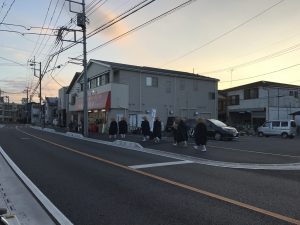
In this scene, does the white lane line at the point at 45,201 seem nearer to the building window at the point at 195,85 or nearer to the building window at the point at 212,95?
the building window at the point at 195,85

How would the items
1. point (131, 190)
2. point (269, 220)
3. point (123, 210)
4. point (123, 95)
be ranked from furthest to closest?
1. point (123, 95)
2. point (131, 190)
3. point (123, 210)
4. point (269, 220)

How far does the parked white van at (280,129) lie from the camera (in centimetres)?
3934

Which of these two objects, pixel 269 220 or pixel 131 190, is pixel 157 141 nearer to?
pixel 131 190

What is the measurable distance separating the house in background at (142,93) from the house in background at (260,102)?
27.0 feet

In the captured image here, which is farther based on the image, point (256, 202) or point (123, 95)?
point (123, 95)

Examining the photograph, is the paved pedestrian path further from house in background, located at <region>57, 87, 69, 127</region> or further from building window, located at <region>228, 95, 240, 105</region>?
house in background, located at <region>57, 87, 69, 127</region>

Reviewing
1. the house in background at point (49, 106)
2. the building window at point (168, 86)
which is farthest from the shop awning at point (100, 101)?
the house in background at point (49, 106)

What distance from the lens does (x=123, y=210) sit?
7805mm

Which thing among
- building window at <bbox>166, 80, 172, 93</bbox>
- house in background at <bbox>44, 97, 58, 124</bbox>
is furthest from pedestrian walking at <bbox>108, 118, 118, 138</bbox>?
house in background at <bbox>44, 97, 58, 124</bbox>

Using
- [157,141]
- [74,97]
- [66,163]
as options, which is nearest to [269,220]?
[66,163]

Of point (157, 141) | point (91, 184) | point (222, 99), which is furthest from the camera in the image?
point (222, 99)

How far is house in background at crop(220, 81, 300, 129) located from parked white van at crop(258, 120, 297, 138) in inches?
405

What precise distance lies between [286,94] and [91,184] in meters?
51.7

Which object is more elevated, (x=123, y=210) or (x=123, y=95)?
(x=123, y=95)
